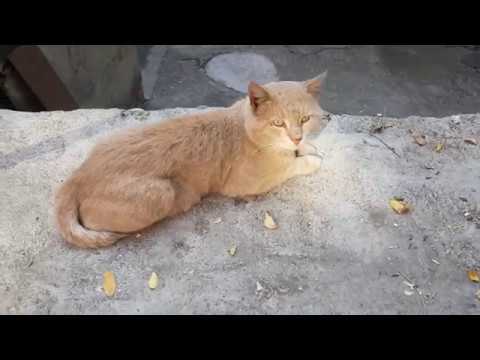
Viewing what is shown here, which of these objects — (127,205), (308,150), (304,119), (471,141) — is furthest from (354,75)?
(127,205)

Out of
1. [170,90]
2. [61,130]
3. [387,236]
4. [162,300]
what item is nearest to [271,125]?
[387,236]

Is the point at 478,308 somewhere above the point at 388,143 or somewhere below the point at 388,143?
below

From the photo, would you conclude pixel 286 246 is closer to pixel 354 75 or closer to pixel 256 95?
pixel 256 95

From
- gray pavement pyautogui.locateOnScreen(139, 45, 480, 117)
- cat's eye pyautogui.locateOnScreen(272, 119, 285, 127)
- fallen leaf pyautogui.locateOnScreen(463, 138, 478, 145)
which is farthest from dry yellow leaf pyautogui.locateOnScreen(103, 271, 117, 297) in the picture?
gray pavement pyautogui.locateOnScreen(139, 45, 480, 117)

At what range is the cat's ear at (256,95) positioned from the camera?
2117 mm

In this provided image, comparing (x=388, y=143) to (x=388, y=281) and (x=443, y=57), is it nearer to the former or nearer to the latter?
(x=388, y=281)

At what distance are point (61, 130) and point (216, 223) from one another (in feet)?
4.48

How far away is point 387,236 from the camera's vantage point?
7.77 feet

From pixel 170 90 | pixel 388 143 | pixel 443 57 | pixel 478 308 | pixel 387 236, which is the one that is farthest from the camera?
pixel 443 57

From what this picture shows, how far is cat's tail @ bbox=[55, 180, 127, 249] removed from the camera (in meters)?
2.18

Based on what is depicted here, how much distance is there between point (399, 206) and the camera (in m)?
2.48

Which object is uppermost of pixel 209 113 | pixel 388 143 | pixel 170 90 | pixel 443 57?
pixel 209 113

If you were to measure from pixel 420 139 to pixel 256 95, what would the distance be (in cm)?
139

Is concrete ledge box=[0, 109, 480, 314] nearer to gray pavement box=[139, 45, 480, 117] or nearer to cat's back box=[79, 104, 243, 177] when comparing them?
cat's back box=[79, 104, 243, 177]
